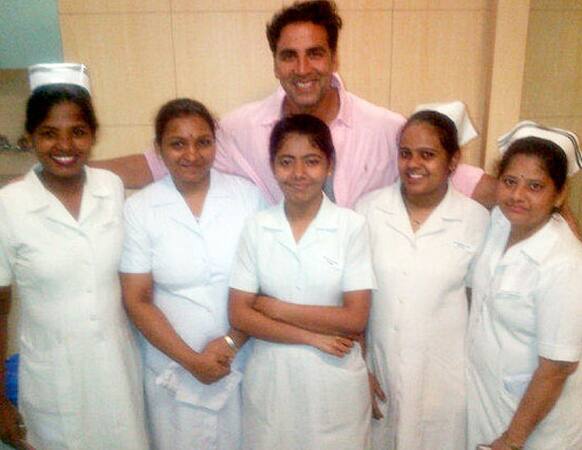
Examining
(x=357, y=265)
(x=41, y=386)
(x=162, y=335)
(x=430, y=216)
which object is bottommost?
(x=41, y=386)

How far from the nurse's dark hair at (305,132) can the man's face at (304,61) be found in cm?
23

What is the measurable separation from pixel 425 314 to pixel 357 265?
0.84 feet

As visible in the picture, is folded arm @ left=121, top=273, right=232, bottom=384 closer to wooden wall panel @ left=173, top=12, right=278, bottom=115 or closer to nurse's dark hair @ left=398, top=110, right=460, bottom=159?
nurse's dark hair @ left=398, top=110, right=460, bottom=159

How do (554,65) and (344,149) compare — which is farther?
(554,65)

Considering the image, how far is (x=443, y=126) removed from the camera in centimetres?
136

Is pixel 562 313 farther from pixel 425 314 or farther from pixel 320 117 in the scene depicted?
pixel 320 117

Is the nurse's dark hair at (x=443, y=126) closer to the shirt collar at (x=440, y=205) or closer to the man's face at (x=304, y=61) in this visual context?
the shirt collar at (x=440, y=205)

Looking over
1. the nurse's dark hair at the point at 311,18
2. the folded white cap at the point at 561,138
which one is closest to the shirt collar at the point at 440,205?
the folded white cap at the point at 561,138

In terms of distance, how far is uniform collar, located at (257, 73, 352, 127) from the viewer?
63.4 inches

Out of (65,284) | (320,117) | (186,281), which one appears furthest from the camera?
(320,117)

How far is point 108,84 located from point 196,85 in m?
0.39

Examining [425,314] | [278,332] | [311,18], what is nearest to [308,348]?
[278,332]

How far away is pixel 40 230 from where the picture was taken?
1251 mm

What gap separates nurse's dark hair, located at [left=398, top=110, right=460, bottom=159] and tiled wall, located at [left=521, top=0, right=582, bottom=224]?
1.13 meters
